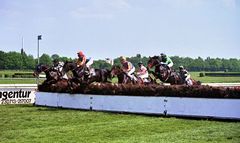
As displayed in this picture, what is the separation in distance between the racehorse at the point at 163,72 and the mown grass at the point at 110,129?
6.14 meters

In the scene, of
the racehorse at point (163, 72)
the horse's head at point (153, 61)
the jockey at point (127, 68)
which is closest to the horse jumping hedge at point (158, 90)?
the jockey at point (127, 68)

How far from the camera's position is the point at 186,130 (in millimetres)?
13203

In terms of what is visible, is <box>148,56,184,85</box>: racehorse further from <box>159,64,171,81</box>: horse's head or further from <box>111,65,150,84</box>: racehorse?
<box>111,65,150,84</box>: racehorse

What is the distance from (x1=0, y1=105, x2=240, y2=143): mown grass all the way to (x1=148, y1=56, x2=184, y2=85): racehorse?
6136 mm

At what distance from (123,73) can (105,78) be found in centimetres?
91

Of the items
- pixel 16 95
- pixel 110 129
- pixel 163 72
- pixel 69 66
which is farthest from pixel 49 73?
pixel 110 129

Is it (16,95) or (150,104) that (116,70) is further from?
(150,104)

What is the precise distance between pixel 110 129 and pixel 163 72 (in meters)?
10.4

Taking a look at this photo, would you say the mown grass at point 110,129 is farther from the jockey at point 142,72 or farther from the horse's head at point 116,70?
the jockey at point 142,72

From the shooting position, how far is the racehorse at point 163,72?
23.5 meters

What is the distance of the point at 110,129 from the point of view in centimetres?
1345

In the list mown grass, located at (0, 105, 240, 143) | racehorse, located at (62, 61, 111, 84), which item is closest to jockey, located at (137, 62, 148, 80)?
racehorse, located at (62, 61, 111, 84)

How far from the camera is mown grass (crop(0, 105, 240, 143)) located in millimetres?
11672

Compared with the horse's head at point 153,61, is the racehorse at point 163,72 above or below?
below
